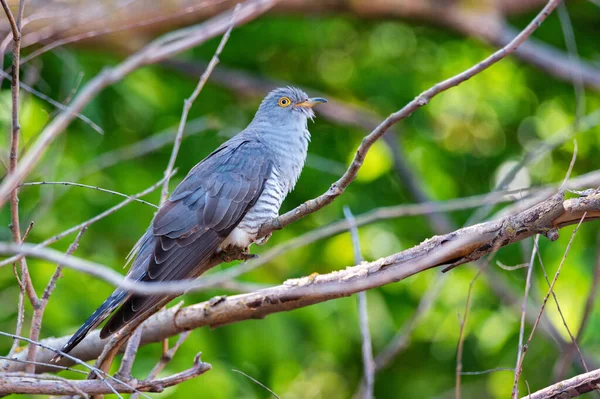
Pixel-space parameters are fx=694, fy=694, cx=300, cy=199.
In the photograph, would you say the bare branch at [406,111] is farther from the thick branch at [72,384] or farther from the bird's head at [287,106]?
the bird's head at [287,106]

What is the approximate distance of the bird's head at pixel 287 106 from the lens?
409 centimetres

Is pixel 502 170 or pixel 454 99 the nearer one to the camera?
pixel 502 170

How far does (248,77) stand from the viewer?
6.30 meters

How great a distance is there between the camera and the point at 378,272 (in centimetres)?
246

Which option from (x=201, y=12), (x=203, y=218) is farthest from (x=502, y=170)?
(x=203, y=218)

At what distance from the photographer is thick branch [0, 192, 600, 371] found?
83.0 inches

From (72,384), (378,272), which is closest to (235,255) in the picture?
(378,272)

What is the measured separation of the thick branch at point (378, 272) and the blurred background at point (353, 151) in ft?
3.46

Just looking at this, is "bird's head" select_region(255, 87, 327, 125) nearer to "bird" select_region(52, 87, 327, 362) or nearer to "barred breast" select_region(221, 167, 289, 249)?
"bird" select_region(52, 87, 327, 362)

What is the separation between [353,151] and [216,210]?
3028 millimetres

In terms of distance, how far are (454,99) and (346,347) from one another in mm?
2531

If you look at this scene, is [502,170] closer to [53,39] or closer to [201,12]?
[201,12]

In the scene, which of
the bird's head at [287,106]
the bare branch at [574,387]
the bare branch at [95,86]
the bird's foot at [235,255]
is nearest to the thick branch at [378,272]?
the bird's foot at [235,255]

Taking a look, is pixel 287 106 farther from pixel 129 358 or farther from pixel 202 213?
pixel 129 358
